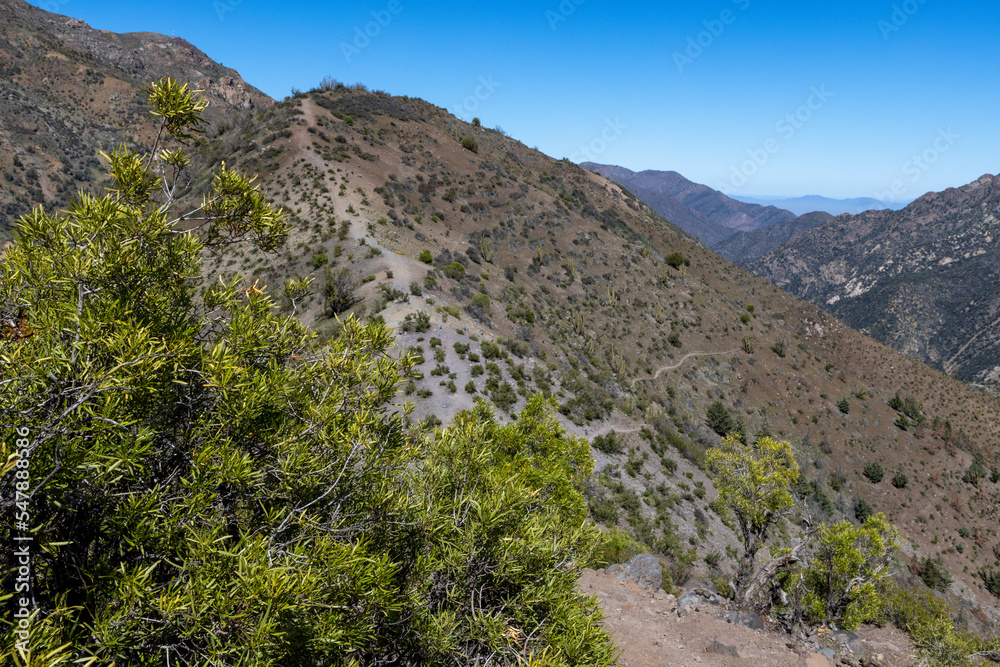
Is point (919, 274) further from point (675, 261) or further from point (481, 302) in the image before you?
point (481, 302)

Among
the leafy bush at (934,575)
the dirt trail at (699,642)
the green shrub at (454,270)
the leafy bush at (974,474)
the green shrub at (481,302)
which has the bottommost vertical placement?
the leafy bush at (934,575)

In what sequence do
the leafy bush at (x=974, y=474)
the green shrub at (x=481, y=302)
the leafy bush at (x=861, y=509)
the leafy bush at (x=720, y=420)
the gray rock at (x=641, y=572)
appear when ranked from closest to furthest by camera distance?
the gray rock at (x=641, y=572) → the green shrub at (x=481, y=302) → the leafy bush at (x=861, y=509) → the leafy bush at (x=720, y=420) → the leafy bush at (x=974, y=474)

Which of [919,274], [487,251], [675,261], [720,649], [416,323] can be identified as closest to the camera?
[720,649]

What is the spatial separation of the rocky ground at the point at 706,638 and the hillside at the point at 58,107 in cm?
4877

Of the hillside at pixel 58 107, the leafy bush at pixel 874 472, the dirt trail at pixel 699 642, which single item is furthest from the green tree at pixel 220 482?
the hillside at pixel 58 107

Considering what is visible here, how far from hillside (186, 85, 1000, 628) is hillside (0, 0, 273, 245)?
20.4 meters

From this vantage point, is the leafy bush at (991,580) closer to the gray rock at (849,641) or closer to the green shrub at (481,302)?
the gray rock at (849,641)

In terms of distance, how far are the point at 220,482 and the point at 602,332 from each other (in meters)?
34.4

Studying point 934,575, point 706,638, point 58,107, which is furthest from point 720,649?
point 58,107

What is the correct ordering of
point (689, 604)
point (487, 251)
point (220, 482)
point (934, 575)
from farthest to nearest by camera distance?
1. point (487, 251)
2. point (934, 575)
3. point (689, 604)
4. point (220, 482)

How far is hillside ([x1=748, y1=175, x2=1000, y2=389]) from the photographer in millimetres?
98625

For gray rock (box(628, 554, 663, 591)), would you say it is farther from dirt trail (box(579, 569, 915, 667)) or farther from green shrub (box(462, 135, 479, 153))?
green shrub (box(462, 135, 479, 153))

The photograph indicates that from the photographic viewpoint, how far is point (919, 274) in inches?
4734

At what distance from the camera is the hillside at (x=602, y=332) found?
68.7ft
